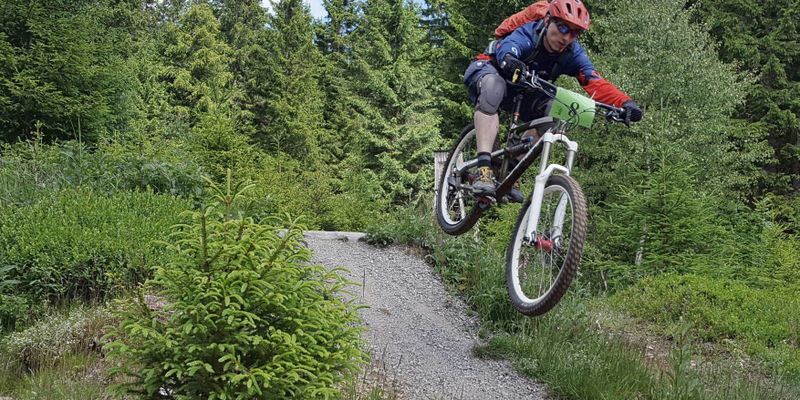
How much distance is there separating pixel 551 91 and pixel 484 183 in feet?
2.62

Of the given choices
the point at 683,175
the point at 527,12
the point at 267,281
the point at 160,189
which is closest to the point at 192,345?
the point at 267,281

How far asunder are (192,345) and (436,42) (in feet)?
103

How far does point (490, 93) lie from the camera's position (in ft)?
15.4

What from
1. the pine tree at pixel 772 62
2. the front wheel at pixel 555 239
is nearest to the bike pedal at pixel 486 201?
the front wheel at pixel 555 239

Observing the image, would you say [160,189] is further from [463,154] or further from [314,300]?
[314,300]

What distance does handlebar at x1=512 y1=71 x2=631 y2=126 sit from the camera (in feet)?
14.4

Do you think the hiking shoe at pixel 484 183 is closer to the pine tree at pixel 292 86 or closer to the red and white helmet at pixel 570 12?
the red and white helmet at pixel 570 12

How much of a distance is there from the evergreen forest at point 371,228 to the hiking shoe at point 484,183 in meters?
1.25

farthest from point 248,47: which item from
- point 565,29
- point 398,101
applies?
point 565,29

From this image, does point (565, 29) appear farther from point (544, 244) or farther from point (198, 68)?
point (198, 68)

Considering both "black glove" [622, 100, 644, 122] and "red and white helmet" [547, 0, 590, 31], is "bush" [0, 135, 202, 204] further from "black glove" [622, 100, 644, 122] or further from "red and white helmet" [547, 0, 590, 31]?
"black glove" [622, 100, 644, 122]

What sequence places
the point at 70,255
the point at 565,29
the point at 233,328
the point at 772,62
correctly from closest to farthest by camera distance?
1. the point at 233,328
2. the point at 565,29
3. the point at 70,255
4. the point at 772,62

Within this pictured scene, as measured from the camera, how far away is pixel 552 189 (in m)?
4.25

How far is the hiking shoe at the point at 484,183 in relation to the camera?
455 centimetres
